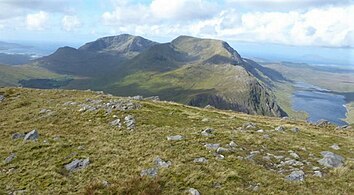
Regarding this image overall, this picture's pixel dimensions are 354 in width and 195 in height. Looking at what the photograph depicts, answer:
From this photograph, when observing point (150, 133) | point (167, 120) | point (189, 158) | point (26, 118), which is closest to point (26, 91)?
point (26, 118)

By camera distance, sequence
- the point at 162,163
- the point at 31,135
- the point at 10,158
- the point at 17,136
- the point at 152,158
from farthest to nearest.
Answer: the point at 17,136, the point at 31,135, the point at 10,158, the point at 152,158, the point at 162,163

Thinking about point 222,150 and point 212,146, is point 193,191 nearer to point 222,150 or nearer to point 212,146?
point 222,150

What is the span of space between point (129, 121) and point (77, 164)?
10.5m

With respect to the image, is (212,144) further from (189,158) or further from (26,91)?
(26,91)

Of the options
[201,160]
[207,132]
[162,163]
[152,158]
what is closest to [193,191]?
[162,163]

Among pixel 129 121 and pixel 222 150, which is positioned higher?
pixel 222 150

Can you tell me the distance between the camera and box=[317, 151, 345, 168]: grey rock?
20.5m

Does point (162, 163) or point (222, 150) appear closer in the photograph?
point (162, 163)

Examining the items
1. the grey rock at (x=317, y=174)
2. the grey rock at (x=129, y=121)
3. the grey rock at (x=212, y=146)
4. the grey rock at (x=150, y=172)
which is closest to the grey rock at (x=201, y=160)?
the grey rock at (x=212, y=146)

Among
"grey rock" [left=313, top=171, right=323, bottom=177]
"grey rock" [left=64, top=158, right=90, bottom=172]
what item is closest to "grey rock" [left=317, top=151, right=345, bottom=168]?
"grey rock" [left=313, top=171, right=323, bottom=177]

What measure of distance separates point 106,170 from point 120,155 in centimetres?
229

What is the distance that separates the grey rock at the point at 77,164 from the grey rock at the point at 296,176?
11.6m

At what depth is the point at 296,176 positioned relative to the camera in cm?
1783

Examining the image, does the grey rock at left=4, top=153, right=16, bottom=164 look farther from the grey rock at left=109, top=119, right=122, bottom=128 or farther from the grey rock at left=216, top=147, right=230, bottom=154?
the grey rock at left=216, top=147, right=230, bottom=154
